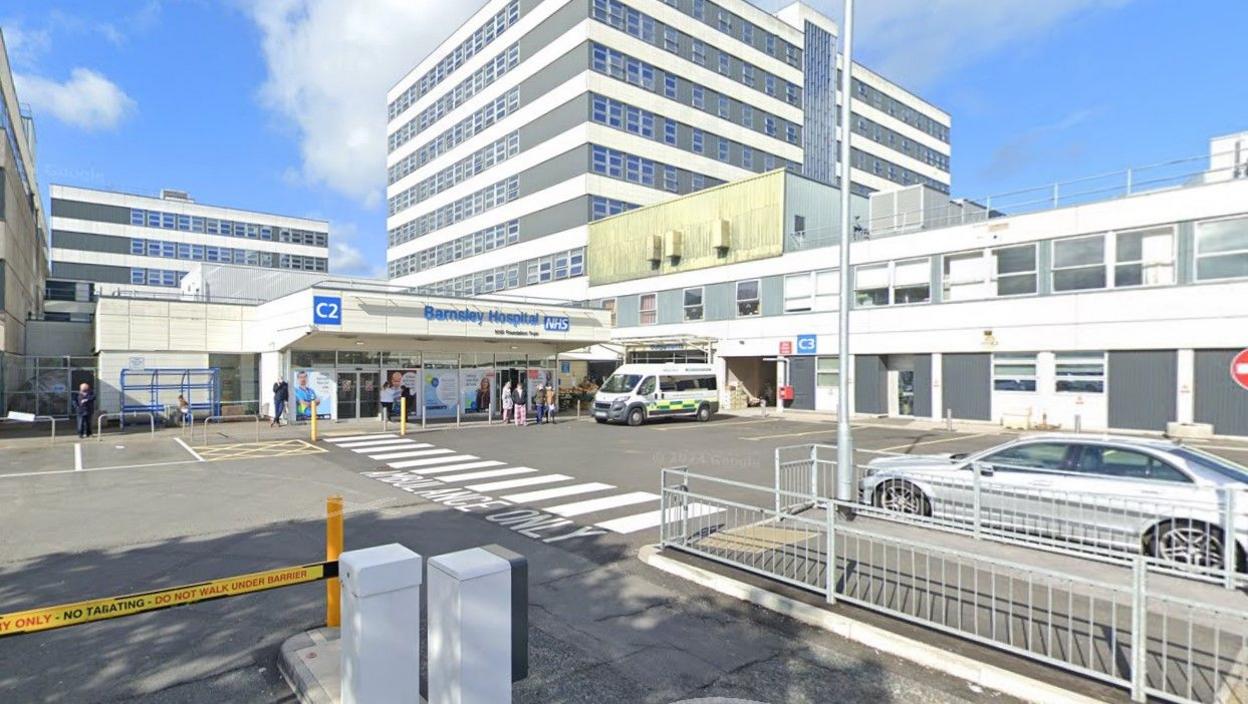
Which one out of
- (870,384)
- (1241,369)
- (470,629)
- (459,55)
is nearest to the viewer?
(470,629)

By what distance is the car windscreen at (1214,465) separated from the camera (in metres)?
7.21

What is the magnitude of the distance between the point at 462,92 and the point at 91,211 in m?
38.1

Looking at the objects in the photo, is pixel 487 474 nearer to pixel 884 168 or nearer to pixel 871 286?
pixel 871 286

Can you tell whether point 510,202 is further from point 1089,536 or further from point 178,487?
point 1089,536

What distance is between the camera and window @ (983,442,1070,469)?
8.30 meters

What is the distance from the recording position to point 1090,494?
23.6 ft

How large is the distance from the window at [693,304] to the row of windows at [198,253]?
170 feet

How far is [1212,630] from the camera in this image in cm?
527

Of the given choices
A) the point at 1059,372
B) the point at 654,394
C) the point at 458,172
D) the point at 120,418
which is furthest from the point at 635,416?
the point at 458,172

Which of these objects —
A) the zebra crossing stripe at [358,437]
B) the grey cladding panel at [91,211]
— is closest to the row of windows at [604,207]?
the zebra crossing stripe at [358,437]

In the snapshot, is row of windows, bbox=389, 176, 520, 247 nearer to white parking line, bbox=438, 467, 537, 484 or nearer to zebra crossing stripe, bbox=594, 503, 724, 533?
white parking line, bbox=438, 467, 537, 484

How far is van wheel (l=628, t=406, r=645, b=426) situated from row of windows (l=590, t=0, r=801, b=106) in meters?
26.6

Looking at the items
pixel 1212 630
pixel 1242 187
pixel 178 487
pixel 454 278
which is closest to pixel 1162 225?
pixel 1242 187

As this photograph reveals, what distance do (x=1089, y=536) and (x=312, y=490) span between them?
38.4 ft
